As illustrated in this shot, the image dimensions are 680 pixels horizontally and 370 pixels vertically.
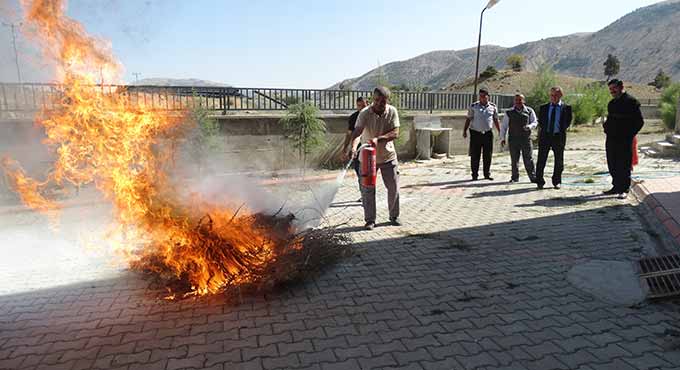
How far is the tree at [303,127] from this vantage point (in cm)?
1235

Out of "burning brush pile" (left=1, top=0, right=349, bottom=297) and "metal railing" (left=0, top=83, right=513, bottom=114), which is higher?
"metal railing" (left=0, top=83, right=513, bottom=114)

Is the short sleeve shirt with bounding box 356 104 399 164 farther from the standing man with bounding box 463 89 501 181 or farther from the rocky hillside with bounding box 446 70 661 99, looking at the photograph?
the rocky hillside with bounding box 446 70 661 99

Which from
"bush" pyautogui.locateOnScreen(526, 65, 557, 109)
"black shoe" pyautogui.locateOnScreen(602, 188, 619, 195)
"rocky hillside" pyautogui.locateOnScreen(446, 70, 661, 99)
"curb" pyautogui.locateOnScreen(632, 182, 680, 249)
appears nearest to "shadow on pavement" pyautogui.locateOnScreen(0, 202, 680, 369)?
"curb" pyautogui.locateOnScreen(632, 182, 680, 249)

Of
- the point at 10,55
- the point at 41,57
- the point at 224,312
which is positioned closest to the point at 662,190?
the point at 224,312

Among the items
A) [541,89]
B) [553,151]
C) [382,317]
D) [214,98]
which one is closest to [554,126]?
[553,151]

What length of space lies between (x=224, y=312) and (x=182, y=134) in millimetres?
7807

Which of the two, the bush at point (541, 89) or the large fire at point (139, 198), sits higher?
the bush at point (541, 89)

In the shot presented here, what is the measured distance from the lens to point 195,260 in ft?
14.4

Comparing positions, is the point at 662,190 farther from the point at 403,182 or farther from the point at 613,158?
the point at 403,182

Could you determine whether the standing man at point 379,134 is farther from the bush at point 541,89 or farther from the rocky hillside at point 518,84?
the rocky hillside at point 518,84

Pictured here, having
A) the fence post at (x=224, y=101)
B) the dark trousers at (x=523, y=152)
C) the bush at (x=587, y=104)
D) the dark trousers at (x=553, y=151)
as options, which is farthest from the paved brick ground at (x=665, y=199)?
the bush at (x=587, y=104)

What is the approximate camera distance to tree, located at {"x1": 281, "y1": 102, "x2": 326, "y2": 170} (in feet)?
40.5

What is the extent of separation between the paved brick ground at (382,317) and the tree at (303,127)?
6952 mm

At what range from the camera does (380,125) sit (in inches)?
250
